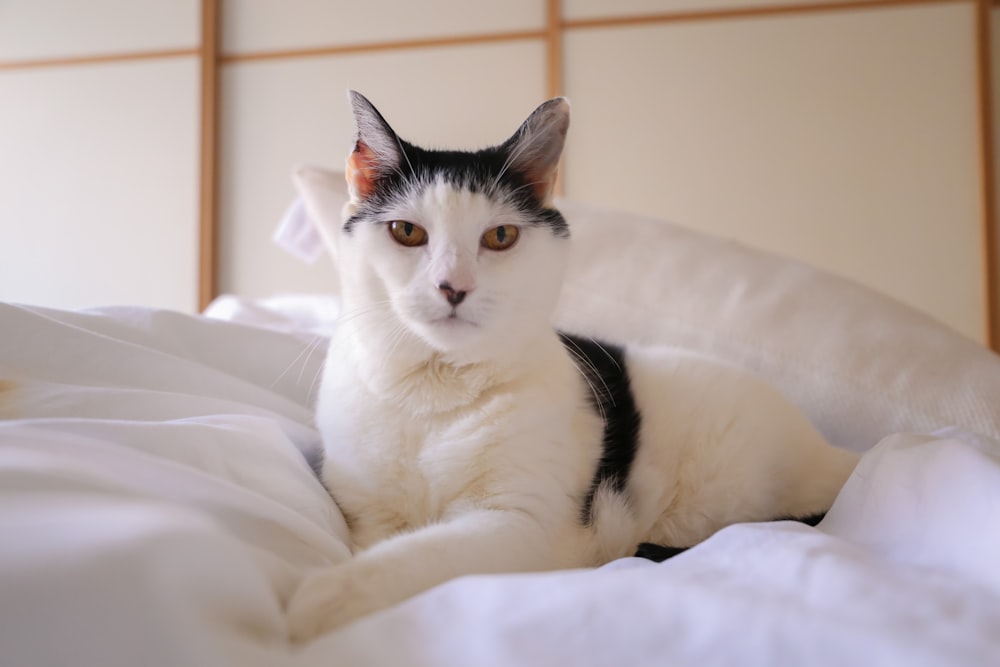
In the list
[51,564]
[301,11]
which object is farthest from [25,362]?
[301,11]

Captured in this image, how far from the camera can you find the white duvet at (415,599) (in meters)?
0.46

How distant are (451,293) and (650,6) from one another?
120 inches

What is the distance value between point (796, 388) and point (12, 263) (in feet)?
14.1

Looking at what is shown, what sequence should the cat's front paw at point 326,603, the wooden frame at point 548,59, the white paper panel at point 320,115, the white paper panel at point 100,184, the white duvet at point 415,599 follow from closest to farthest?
the white duvet at point 415,599 < the cat's front paw at point 326,603 < the wooden frame at point 548,59 < the white paper panel at point 320,115 < the white paper panel at point 100,184

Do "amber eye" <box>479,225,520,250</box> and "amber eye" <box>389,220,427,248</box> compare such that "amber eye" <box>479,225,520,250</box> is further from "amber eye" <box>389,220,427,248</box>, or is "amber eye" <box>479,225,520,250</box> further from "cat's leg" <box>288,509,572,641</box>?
"cat's leg" <box>288,509,572,641</box>

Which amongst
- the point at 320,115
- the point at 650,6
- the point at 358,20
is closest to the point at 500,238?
the point at 650,6

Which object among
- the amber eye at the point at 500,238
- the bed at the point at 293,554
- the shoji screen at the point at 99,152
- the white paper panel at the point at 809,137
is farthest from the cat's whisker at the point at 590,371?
the shoji screen at the point at 99,152

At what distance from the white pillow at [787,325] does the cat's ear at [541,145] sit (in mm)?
564

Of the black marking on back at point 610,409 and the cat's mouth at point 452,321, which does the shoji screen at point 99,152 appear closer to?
the black marking on back at point 610,409

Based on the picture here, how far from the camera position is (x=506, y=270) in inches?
39.3

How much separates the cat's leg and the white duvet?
1.5 inches

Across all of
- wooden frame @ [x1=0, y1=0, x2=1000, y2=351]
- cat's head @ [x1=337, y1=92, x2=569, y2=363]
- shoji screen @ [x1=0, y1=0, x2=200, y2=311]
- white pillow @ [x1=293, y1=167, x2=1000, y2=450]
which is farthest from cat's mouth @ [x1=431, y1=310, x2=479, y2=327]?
shoji screen @ [x1=0, y1=0, x2=200, y2=311]

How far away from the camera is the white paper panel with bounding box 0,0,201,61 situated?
3820 millimetres

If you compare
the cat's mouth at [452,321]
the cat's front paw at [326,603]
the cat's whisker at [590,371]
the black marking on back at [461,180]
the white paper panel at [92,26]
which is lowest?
A: the cat's front paw at [326,603]
